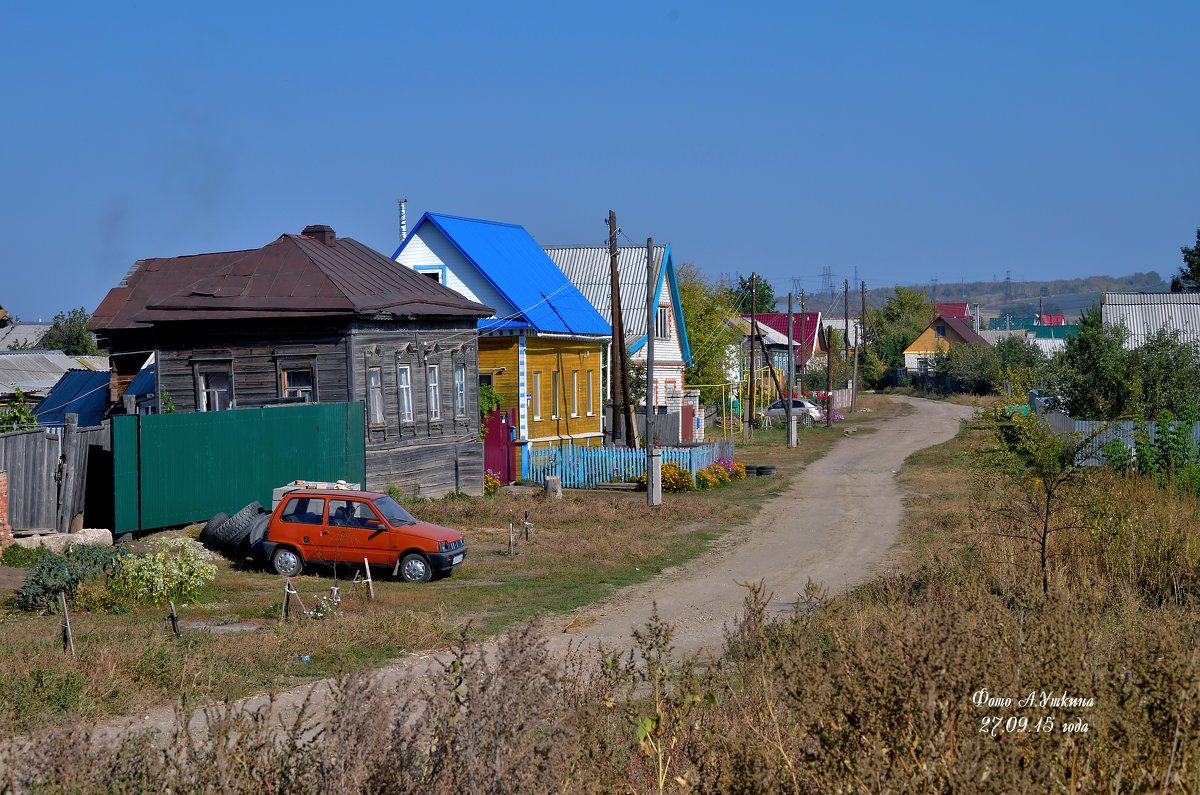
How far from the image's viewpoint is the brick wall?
15.3m

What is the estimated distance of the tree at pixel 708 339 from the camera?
182ft

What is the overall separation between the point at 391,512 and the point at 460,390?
475 inches

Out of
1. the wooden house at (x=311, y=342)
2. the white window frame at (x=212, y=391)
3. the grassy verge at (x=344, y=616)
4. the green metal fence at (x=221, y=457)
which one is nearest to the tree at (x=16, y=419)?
the green metal fence at (x=221, y=457)

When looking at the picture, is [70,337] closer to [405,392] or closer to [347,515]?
[405,392]

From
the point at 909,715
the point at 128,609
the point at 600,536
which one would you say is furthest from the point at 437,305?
the point at 909,715

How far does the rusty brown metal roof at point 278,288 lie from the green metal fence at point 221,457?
3.00 m

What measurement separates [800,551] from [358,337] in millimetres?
11373

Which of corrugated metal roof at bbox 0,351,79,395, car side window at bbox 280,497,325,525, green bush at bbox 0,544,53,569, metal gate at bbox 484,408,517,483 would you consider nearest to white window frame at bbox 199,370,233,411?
metal gate at bbox 484,408,517,483

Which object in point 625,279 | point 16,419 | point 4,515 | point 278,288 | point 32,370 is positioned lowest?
point 4,515

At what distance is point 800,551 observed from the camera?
1998 cm

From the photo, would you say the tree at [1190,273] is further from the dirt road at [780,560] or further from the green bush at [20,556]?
the green bush at [20,556]

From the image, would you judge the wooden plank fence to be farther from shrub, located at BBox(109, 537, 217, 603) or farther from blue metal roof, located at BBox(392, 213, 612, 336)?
blue metal roof, located at BBox(392, 213, 612, 336)

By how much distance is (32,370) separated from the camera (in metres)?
37.5

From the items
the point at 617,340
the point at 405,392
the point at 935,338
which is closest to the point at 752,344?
the point at 617,340
